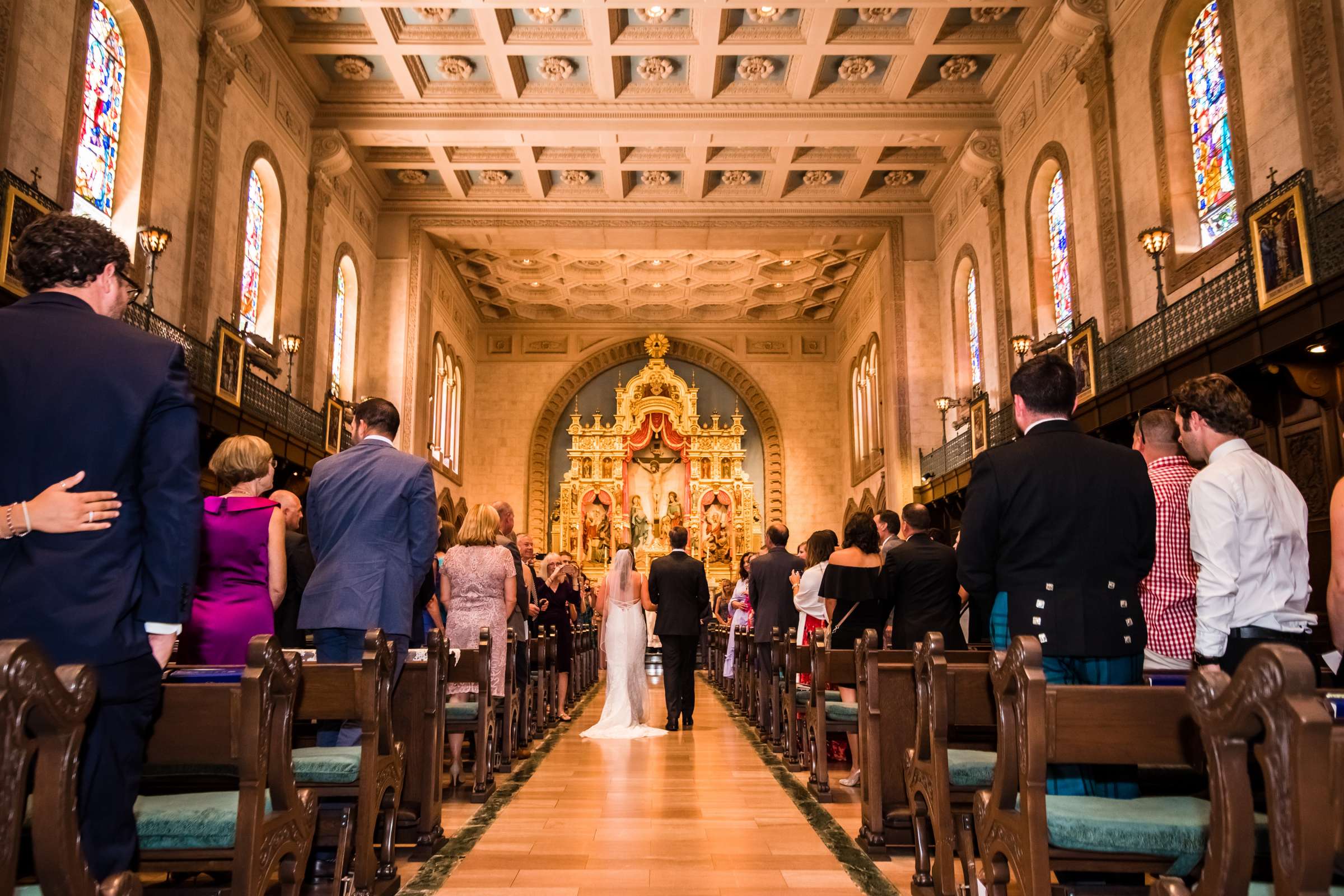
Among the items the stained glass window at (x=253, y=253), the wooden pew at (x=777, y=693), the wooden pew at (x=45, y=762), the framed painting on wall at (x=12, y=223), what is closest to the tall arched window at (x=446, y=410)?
the stained glass window at (x=253, y=253)

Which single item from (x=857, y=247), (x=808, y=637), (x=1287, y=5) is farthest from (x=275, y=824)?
(x=857, y=247)

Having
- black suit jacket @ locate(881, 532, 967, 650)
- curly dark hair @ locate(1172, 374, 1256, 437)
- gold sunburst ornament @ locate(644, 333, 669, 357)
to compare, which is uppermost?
gold sunburst ornament @ locate(644, 333, 669, 357)

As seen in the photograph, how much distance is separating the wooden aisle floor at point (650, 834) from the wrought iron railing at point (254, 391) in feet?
18.0

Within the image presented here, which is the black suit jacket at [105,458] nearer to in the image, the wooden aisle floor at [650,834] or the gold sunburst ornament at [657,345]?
the wooden aisle floor at [650,834]

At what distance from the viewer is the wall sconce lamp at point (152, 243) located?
1002cm

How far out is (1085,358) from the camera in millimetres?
12234

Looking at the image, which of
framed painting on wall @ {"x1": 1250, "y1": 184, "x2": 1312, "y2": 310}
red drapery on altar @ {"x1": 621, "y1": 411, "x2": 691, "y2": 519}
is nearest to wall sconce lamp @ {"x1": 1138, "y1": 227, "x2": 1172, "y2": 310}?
framed painting on wall @ {"x1": 1250, "y1": 184, "x2": 1312, "y2": 310}

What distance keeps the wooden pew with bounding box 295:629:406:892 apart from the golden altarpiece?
2194 centimetres

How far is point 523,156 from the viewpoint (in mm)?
17500

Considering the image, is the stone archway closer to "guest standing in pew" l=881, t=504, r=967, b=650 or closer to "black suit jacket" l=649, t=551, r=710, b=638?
"black suit jacket" l=649, t=551, r=710, b=638

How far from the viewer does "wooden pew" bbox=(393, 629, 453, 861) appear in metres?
4.57

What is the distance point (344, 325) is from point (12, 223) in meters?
10.2

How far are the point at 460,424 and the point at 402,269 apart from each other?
21.3 ft

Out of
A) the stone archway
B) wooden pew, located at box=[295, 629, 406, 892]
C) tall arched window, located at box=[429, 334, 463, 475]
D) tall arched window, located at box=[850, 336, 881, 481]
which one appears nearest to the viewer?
wooden pew, located at box=[295, 629, 406, 892]
